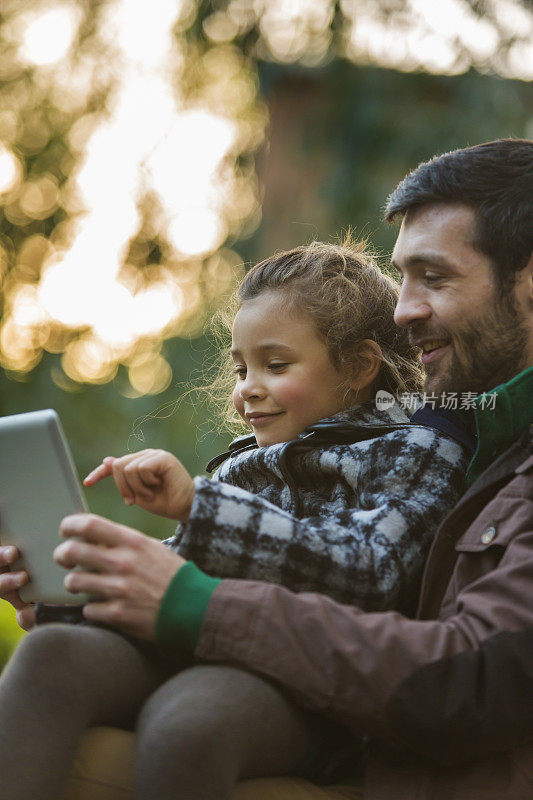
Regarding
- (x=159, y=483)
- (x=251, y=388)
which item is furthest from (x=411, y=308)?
(x=159, y=483)

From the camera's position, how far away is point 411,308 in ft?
6.71

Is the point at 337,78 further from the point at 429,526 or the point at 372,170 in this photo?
the point at 429,526

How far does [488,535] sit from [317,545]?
12.3 inches

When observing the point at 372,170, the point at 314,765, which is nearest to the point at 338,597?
the point at 314,765

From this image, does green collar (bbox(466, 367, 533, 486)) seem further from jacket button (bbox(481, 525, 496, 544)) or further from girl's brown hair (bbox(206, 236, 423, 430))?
girl's brown hair (bbox(206, 236, 423, 430))

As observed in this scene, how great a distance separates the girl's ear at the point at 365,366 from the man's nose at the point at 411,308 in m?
0.29

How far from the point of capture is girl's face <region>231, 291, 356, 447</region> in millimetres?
2242

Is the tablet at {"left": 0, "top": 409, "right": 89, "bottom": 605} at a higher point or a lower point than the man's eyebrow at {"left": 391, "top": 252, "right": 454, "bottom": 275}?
lower

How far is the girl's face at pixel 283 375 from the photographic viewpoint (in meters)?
2.24

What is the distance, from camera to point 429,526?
5.86ft

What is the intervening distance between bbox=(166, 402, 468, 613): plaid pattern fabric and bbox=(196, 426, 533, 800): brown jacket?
0.57ft

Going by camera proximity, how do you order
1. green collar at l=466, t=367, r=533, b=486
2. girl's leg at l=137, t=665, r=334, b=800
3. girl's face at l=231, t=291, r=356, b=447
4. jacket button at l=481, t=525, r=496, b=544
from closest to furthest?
girl's leg at l=137, t=665, r=334, b=800, jacket button at l=481, t=525, r=496, b=544, green collar at l=466, t=367, r=533, b=486, girl's face at l=231, t=291, r=356, b=447

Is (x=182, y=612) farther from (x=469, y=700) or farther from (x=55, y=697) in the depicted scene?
(x=469, y=700)

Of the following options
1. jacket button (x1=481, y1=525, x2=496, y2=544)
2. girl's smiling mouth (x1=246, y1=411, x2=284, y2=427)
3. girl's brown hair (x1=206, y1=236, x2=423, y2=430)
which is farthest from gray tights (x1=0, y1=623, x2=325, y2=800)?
A: girl's brown hair (x1=206, y1=236, x2=423, y2=430)
